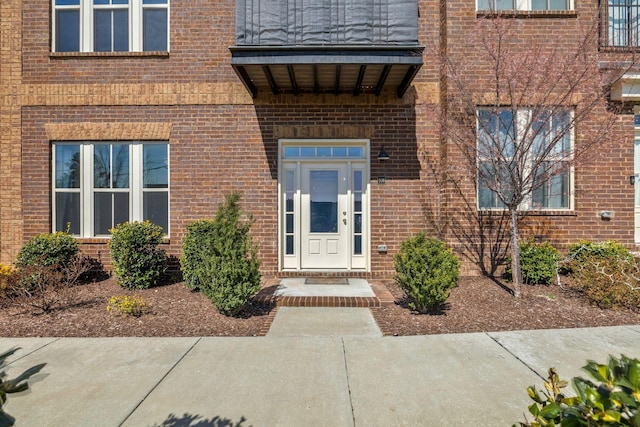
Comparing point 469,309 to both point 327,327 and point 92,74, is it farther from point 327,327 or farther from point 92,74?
point 92,74

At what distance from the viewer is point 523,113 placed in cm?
553

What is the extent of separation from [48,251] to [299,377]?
5.62 meters

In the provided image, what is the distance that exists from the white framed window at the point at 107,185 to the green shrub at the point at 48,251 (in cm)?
71

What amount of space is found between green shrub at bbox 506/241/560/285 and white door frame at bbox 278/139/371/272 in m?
2.89

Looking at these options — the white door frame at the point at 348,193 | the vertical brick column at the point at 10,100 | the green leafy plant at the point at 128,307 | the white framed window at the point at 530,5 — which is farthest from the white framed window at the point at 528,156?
the vertical brick column at the point at 10,100

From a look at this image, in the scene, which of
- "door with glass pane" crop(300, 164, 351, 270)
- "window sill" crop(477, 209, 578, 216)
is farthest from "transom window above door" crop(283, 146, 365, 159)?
"window sill" crop(477, 209, 578, 216)

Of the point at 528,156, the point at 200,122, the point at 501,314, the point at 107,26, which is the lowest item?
the point at 501,314

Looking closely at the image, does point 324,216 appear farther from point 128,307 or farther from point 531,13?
point 531,13

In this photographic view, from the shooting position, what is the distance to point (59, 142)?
707 centimetres

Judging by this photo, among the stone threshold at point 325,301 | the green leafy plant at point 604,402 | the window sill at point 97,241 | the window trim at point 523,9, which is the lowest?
the stone threshold at point 325,301

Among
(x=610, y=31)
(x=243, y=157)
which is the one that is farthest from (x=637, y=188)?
(x=243, y=157)

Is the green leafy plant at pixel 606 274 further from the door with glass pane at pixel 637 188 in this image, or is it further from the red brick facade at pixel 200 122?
the red brick facade at pixel 200 122

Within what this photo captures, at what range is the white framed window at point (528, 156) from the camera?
16.7ft

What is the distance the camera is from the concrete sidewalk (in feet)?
8.46
